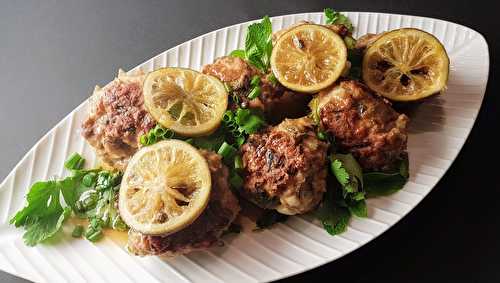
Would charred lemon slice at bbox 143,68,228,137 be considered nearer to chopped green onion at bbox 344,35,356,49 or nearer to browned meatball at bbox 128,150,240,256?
browned meatball at bbox 128,150,240,256

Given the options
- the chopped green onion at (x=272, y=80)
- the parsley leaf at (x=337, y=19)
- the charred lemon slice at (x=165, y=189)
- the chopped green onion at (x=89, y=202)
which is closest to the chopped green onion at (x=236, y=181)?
the charred lemon slice at (x=165, y=189)

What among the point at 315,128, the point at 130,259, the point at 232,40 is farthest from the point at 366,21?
the point at 130,259

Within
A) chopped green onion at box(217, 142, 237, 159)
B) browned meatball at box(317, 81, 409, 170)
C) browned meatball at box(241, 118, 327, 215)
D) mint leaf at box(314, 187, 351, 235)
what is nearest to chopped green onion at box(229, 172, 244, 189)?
browned meatball at box(241, 118, 327, 215)

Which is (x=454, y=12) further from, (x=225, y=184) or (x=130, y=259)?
(x=130, y=259)

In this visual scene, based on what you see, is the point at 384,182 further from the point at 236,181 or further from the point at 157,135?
the point at 157,135

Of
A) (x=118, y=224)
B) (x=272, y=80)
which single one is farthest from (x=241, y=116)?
(x=118, y=224)

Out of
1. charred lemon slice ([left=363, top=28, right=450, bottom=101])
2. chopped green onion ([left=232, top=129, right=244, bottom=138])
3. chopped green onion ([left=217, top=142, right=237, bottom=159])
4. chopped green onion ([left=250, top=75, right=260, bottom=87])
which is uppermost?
charred lemon slice ([left=363, top=28, right=450, bottom=101])
